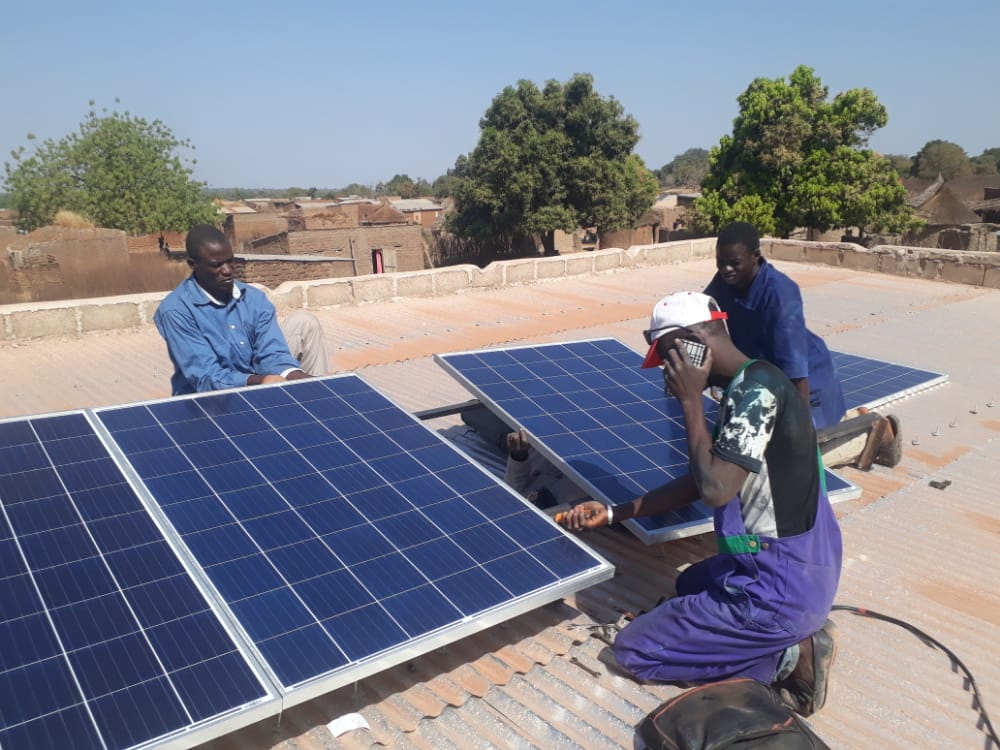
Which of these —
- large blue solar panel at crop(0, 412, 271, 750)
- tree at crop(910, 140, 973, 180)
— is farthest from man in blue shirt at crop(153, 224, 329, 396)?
tree at crop(910, 140, 973, 180)

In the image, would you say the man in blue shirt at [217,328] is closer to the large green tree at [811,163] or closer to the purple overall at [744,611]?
the purple overall at [744,611]

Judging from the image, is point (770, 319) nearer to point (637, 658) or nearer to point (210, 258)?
point (637, 658)

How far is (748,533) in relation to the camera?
3564 mm

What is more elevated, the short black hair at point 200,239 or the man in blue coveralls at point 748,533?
the short black hair at point 200,239

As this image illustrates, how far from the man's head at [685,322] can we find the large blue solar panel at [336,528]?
121 cm

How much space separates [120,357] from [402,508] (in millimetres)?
9986

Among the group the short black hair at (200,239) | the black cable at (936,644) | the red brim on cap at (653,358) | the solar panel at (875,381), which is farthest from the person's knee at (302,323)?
the solar panel at (875,381)

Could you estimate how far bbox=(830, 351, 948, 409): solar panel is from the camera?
8361mm

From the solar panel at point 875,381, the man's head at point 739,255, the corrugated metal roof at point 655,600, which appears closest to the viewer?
the corrugated metal roof at point 655,600

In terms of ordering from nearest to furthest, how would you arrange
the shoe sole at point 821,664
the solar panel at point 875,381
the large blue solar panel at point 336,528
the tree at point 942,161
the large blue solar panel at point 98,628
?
the large blue solar panel at point 98,628 < the large blue solar panel at point 336,528 < the shoe sole at point 821,664 < the solar panel at point 875,381 < the tree at point 942,161

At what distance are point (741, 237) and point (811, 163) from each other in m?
27.8

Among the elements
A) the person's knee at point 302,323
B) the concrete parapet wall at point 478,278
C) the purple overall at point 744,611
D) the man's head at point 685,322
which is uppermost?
the man's head at point 685,322

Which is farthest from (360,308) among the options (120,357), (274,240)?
(274,240)

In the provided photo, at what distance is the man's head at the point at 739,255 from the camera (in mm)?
5738
